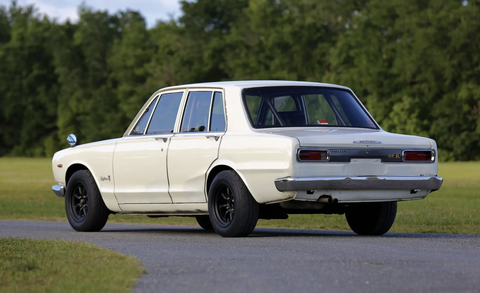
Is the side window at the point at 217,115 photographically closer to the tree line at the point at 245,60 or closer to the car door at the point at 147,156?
the car door at the point at 147,156

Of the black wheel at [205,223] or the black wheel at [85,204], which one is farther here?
the black wheel at [205,223]

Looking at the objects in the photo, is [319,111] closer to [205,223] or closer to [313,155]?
[313,155]

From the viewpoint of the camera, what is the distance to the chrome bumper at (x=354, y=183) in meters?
9.54

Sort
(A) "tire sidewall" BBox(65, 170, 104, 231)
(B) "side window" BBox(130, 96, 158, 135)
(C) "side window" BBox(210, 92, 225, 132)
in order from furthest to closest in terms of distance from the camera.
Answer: (A) "tire sidewall" BBox(65, 170, 104, 231), (B) "side window" BBox(130, 96, 158, 135), (C) "side window" BBox(210, 92, 225, 132)

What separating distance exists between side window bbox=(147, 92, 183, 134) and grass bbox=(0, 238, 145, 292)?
242 centimetres

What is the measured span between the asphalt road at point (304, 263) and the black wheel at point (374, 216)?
1.44 ft

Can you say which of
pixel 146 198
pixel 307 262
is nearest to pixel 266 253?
pixel 307 262

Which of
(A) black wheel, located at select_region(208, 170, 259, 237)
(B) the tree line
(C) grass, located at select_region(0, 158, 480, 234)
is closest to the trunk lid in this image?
(A) black wheel, located at select_region(208, 170, 259, 237)

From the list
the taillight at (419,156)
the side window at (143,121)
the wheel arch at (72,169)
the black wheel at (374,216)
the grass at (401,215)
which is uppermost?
the side window at (143,121)

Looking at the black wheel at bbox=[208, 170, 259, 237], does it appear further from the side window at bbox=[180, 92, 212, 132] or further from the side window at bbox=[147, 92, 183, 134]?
the side window at bbox=[147, 92, 183, 134]

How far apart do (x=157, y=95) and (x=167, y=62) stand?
249 ft

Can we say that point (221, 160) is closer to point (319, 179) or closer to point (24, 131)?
point (319, 179)

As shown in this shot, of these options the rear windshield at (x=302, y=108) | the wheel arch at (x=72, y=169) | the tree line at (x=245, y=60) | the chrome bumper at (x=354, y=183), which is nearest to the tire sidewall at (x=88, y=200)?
the wheel arch at (x=72, y=169)

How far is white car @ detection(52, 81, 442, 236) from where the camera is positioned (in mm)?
9719
